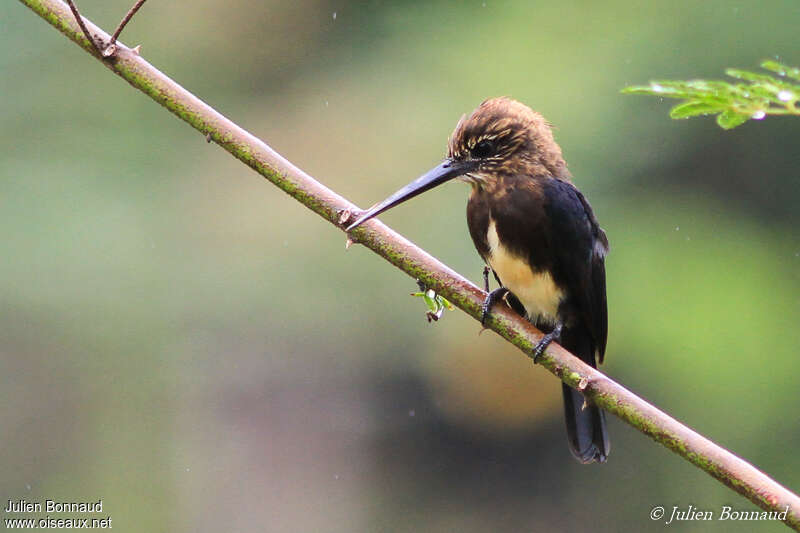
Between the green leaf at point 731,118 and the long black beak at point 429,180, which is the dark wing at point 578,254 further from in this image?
the green leaf at point 731,118

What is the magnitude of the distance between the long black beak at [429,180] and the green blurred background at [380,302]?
2.53m

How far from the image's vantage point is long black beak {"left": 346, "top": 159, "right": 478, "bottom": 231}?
8.52 ft

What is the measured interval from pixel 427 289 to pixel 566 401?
1.15 metres

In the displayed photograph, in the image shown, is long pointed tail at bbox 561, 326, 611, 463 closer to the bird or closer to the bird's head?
the bird

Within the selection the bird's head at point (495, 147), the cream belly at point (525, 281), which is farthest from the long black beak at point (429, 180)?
the cream belly at point (525, 281)

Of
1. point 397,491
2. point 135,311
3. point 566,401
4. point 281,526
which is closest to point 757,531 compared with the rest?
point 397,491

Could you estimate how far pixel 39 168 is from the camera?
6.49m

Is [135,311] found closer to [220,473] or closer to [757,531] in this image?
[220,473]

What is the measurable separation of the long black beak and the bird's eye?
30 millimetres

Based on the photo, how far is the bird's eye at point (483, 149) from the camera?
315 cm

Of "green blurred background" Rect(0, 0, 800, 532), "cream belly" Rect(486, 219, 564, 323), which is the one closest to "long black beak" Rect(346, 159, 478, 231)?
"cream belly" Rect(486, 219, 564, 323)

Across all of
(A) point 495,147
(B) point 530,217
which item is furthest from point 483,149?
(B) point 530,217

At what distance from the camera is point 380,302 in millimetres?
6238

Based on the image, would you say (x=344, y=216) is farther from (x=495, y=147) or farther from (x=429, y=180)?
(x=495, y=147)
